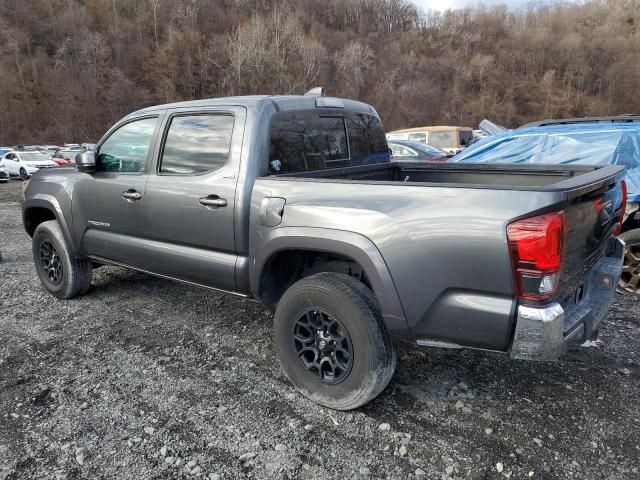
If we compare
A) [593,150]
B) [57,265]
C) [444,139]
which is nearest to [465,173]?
[593,150]

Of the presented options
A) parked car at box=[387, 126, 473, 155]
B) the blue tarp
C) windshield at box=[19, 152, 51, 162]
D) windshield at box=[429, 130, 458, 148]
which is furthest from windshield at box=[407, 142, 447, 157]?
windshield at box=[19, 152, 51, 162]

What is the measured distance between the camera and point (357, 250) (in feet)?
8.04

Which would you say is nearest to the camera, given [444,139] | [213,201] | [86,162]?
[213,201]

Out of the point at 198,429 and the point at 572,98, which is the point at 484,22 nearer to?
the point at 572,98

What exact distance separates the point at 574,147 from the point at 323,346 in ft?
13.0

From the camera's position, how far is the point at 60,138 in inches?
1839

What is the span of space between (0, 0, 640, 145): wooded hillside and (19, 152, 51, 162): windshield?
27143mm

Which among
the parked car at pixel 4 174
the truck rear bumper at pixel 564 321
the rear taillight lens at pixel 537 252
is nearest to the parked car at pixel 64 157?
the parked car at pixel 4 174

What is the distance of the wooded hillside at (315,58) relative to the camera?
164 feet

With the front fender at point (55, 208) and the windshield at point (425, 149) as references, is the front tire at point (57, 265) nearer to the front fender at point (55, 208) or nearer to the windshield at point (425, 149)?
the front fender at point (55, 208)

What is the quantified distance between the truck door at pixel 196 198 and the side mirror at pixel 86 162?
0.81 metres

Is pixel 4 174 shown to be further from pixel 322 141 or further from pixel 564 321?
pixel 564 321

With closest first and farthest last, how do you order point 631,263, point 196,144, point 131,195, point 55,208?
1. point 196,144
2. point 131,195
3. point 55,208
4. point 631,263

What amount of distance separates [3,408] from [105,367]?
2.05 ft
